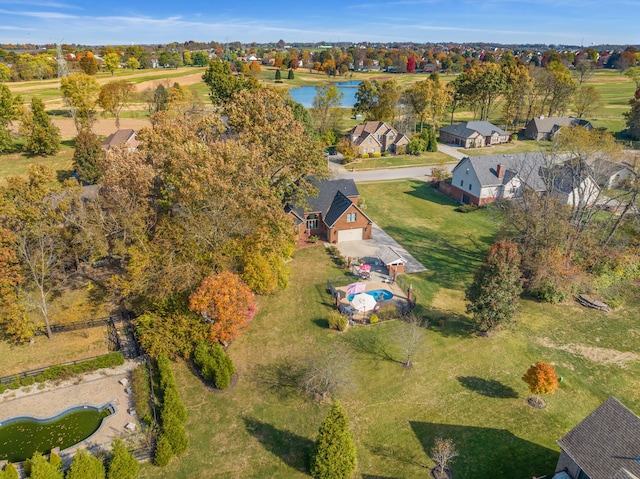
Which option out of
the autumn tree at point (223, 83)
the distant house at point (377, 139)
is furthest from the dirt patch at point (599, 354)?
the autumn tree at point (223, 83)

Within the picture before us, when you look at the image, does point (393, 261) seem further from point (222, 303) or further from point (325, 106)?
point (325, 106)

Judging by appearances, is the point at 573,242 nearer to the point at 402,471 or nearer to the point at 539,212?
the point at 539,212

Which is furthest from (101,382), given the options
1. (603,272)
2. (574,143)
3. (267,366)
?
(574,143)

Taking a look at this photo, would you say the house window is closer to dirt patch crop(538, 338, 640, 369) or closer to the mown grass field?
the mown grass field

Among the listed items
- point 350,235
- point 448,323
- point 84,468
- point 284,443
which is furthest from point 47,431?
point 350,235

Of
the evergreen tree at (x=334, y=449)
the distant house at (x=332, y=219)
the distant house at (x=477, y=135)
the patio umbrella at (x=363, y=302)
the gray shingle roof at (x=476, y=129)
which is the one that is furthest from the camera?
the gray shingle roof at (x=476, y=129)

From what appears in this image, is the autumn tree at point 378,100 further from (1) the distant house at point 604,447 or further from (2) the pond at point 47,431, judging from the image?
(2) the pond at point 47,431
